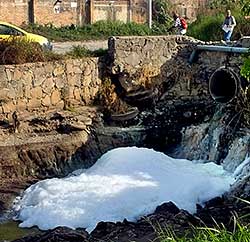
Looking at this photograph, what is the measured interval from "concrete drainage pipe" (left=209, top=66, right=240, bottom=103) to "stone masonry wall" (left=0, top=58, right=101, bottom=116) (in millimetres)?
3022

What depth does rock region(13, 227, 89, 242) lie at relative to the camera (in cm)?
1310

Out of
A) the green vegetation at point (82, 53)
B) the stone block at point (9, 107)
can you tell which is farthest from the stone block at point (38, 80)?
the green vegetation at point (82, 53)

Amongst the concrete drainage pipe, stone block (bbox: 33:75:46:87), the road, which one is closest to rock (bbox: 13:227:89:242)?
stone block (bbox: 33:75:46:87)

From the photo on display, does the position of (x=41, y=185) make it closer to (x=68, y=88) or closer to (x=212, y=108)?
(x=68, y=88)

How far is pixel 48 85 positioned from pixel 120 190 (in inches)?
174

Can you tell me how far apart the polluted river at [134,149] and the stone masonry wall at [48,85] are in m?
0.05

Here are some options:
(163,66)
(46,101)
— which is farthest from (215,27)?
(46,101)

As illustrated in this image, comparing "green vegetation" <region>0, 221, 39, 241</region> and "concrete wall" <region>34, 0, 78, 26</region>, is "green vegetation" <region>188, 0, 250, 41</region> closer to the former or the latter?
"concrete wall" <region>34, 0, 78, 26</region>

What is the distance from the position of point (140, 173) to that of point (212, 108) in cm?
342

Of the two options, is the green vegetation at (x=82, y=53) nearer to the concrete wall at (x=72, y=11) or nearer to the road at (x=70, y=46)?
the road at (x=70, y=46)

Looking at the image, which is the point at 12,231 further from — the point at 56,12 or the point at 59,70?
the point at 56,12

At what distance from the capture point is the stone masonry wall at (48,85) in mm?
18703

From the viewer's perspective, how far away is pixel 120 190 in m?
16.1

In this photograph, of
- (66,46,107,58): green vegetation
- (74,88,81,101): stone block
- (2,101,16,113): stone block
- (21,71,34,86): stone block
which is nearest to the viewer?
(2,101,16,113): stone block
